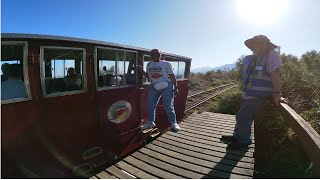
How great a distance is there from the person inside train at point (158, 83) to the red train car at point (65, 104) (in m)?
0.33

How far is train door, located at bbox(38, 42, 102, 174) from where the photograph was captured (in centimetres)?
449

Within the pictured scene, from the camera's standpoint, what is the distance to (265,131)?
862 cm

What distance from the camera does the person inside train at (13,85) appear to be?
4078mm

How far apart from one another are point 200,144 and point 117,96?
2.12m

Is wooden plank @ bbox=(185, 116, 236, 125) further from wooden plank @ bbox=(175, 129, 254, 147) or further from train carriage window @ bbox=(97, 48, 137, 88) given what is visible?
train carriage window @ bbox=(97, 48, 137, 88)

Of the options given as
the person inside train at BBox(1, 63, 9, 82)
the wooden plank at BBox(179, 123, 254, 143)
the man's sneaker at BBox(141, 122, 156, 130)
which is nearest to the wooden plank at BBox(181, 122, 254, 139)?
the wooden plank at BBox(179, 123, 254, 143)

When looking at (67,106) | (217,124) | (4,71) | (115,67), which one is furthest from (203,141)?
(4,71)

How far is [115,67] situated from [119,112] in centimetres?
101

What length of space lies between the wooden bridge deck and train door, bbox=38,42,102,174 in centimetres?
80

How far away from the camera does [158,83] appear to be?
6.48 metres

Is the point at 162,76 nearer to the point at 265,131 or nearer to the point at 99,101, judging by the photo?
the point at 99,101

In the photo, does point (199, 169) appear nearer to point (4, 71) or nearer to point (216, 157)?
point (216, 157)

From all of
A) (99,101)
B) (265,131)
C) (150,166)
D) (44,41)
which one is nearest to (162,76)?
(99,101)

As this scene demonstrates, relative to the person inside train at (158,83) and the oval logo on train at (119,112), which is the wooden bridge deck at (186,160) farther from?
the oval logo on train at (119,112)
